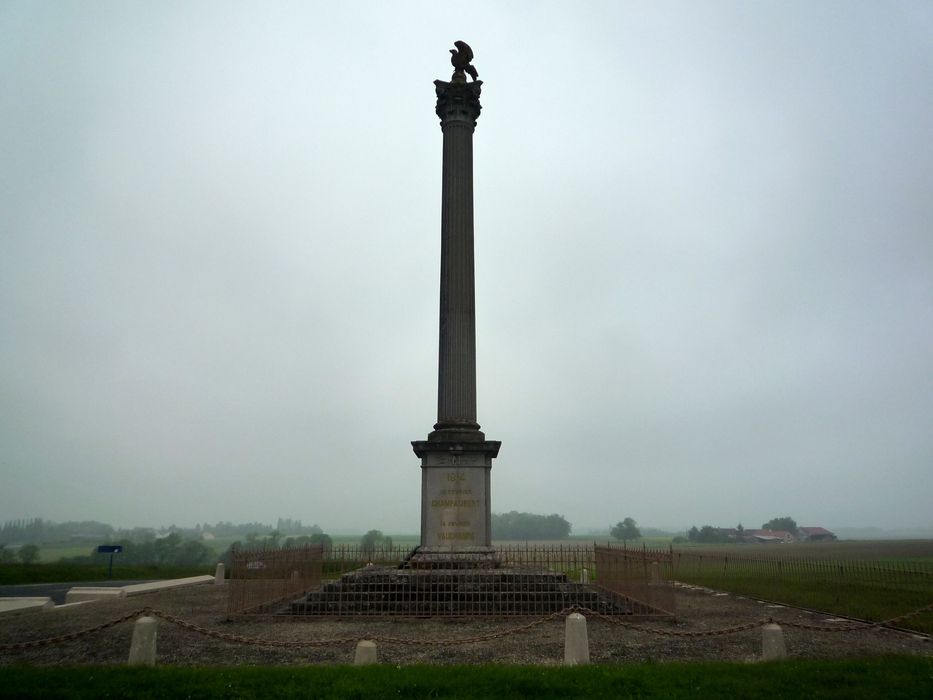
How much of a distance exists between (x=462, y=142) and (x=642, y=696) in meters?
18.2

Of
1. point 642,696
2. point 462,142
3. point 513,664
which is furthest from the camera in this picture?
point 462,142

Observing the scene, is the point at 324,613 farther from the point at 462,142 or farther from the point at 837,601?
the point at 462,142

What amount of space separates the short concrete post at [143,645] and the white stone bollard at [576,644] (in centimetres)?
630

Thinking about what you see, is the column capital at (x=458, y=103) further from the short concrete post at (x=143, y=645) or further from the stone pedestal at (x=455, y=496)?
the short concrete post at (x=143, y=645)

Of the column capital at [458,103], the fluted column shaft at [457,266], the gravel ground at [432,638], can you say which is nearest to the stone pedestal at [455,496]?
the fluted column shaft at [457,266]

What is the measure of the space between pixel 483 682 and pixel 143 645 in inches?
209

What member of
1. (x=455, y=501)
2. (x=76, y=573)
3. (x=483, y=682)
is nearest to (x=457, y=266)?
(x=455, y=501)

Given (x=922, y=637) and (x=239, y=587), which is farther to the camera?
(x=239, y=587)

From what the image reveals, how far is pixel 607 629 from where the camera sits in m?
12.8

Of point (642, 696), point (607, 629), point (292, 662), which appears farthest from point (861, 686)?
point (292, 662)

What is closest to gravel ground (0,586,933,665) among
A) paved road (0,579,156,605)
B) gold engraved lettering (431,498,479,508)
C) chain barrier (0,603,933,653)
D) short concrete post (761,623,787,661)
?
chain barrier (0,603,933,653)

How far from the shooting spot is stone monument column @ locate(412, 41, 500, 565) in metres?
17.2

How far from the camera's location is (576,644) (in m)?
9.21

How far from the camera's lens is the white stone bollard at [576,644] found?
912 centimetres
